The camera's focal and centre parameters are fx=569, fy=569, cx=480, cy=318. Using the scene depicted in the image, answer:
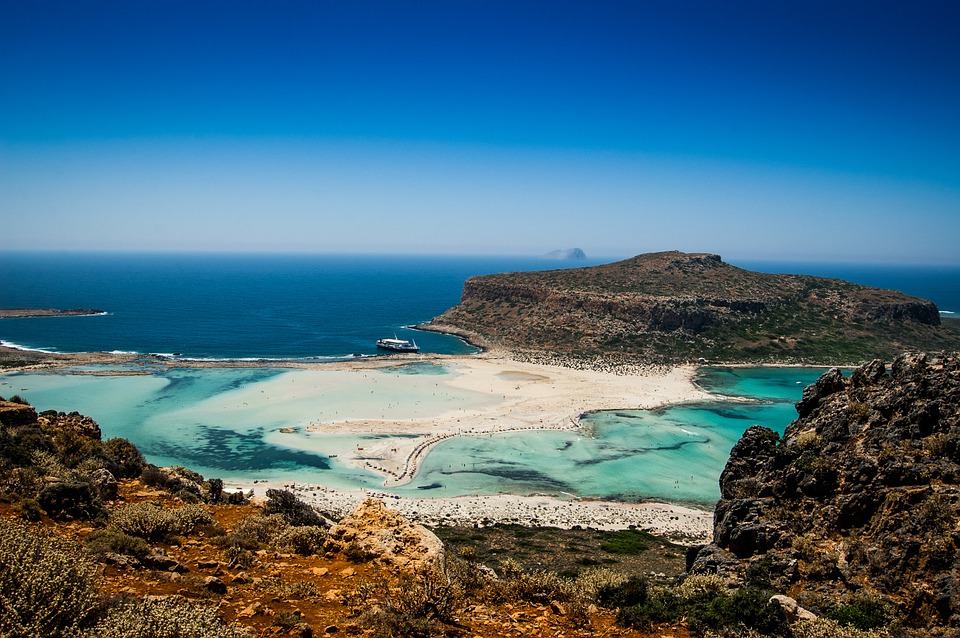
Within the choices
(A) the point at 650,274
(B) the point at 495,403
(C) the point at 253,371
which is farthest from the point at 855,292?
(C) the point at 253,371

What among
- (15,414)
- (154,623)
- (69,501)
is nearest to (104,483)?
(69,501)

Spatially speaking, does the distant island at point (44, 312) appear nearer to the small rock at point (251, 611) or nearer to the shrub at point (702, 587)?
the small rock at point (251, 611)

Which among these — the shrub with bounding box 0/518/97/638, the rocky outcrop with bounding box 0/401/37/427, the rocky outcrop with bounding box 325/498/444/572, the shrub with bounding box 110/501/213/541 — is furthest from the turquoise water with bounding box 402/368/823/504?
the shrub with bounding box 0/518/97/638

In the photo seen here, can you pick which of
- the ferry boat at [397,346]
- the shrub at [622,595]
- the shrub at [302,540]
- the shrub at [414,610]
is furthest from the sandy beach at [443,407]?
the shrub at [414,610]

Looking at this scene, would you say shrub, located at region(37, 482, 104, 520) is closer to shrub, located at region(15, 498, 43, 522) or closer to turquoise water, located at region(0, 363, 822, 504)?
shrub, located at region(15, 498, 43, 522)

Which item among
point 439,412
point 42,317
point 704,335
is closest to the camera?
point 439,412

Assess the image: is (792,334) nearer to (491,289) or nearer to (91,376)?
(491,289)
